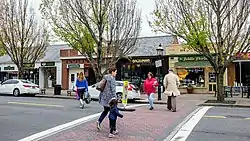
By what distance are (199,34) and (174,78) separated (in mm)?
5244

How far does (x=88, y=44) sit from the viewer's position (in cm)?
2428

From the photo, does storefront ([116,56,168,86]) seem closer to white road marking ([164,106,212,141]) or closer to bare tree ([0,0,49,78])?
bare tree ([0,0,49,78])

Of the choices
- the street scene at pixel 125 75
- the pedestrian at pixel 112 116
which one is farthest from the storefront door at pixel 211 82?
the pedestrian at pixel 112 116

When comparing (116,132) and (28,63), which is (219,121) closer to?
(116,132)

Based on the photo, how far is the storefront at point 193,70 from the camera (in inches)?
1147

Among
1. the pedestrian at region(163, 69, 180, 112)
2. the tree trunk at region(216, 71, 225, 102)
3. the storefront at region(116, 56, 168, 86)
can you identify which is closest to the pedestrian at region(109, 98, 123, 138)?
the pedestrian at region(163, 69, 180, 112)

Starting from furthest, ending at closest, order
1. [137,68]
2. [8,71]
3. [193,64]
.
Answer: [8,71] < [137,68] < [193,64]

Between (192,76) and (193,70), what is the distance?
55 centimetres

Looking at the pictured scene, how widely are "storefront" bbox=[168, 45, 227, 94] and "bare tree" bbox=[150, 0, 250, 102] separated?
939 cm

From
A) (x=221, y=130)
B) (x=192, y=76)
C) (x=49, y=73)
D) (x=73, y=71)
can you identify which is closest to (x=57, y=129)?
(x=221, y=130)

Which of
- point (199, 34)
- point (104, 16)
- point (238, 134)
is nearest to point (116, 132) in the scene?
point (238, 134)

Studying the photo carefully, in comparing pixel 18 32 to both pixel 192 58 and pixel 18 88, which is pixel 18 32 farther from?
pixel 192 58

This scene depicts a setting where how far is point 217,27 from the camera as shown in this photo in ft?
61.9

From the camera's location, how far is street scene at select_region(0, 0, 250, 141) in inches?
362
